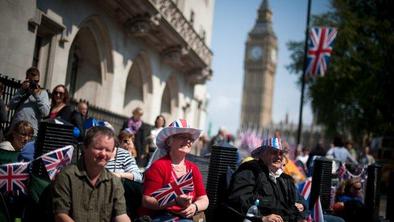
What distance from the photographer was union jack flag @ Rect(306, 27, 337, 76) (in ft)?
57.0

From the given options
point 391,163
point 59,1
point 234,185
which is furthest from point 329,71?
point 234,185

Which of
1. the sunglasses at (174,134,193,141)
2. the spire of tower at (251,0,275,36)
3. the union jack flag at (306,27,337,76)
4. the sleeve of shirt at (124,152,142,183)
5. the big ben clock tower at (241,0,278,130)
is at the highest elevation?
the spire of tower at (251,0,275,36)

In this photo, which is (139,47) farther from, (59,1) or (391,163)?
(391,163)

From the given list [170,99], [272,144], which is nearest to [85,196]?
[272,144]

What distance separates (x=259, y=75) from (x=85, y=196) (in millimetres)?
155209

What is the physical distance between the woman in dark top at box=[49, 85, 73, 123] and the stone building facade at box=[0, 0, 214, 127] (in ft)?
8.74

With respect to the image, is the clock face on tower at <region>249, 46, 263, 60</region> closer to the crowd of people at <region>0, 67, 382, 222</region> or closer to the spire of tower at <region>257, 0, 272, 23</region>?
the spire of tower at <region>257, 0, 272, 23</region>

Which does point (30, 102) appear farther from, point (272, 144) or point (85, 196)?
point (272, 144)

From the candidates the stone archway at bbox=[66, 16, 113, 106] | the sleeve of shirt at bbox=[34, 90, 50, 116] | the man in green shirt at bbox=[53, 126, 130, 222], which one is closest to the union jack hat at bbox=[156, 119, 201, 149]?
the man in green shirt at bbox=[53, 126, 130, 222]

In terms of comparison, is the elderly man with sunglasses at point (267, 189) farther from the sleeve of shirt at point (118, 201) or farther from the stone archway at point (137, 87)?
the stone archway at point (137, 87)

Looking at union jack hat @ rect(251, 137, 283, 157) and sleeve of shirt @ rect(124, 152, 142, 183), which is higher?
union jack hat @ rect(251, 137, 283, 157)

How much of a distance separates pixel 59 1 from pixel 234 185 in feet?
30.7

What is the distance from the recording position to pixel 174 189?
4.31 m

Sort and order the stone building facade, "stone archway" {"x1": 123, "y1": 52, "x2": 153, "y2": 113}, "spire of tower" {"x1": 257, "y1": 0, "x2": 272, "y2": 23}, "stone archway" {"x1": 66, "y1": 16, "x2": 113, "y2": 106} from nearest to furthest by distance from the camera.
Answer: the stone building facade, "stone archway" {"x1": 66, "y1": 16, "x2": 113, "y2": 106}, "stone archway" {"x1": 123, "y1": 52, "x2": 153, "y2": 113}, "spire of tower" {"x1": 257, "y1": 0, "x2": 272, "y2": 23}
